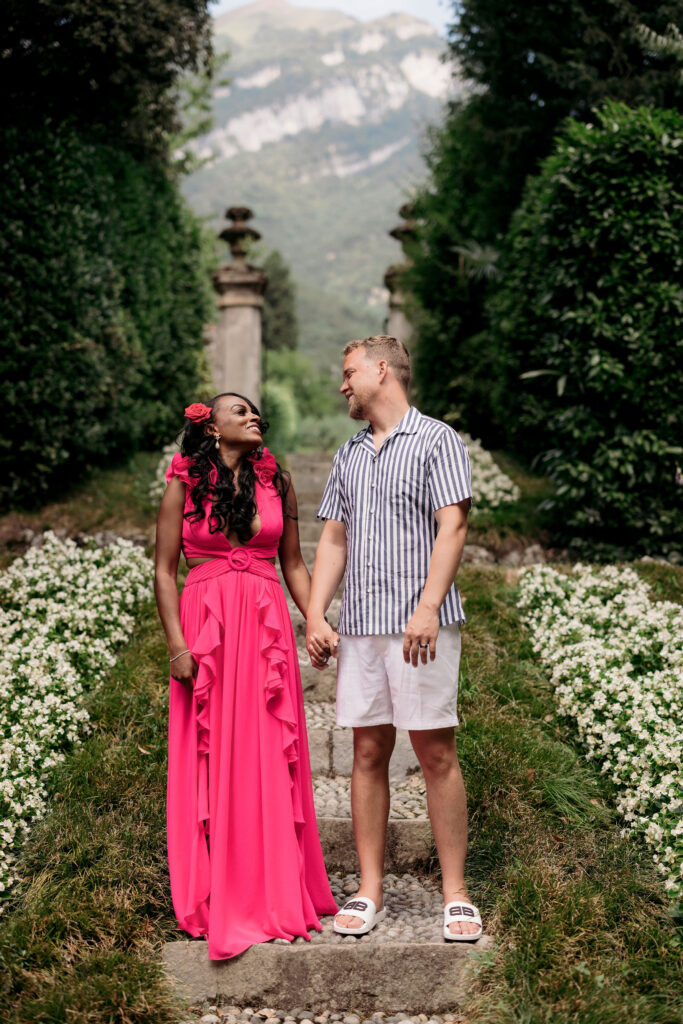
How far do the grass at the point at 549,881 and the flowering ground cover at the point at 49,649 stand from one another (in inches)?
69.4

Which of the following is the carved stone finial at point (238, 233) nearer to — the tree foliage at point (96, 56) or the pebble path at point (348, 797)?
the tree foliage at point (96, 56)

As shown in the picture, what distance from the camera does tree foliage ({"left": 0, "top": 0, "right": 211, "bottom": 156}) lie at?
273 inches

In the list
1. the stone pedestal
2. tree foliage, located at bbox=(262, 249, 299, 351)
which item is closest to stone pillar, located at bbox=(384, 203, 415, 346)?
the stone pedestal

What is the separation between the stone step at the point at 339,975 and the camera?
2797mm

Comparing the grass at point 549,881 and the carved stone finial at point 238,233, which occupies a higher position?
the carved stone finial at point 238,233

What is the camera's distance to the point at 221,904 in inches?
112

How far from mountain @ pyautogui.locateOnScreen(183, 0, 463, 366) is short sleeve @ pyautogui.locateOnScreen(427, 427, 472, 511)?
27.9ft

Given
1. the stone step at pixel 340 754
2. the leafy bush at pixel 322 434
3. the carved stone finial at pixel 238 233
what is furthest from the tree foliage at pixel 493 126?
the leafy bush at pixel 322 434

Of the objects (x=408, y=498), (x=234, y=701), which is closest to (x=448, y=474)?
(x=408, y=498)

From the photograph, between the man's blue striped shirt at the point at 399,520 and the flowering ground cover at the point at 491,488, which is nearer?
the man's blue striped shirt at the point at 399,520

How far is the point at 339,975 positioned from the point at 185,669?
3.59 feet

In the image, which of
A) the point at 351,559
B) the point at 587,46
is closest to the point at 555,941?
the point at 351,559

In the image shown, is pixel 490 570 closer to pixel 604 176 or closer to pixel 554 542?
pixel 554 542

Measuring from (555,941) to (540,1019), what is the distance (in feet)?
0.92
